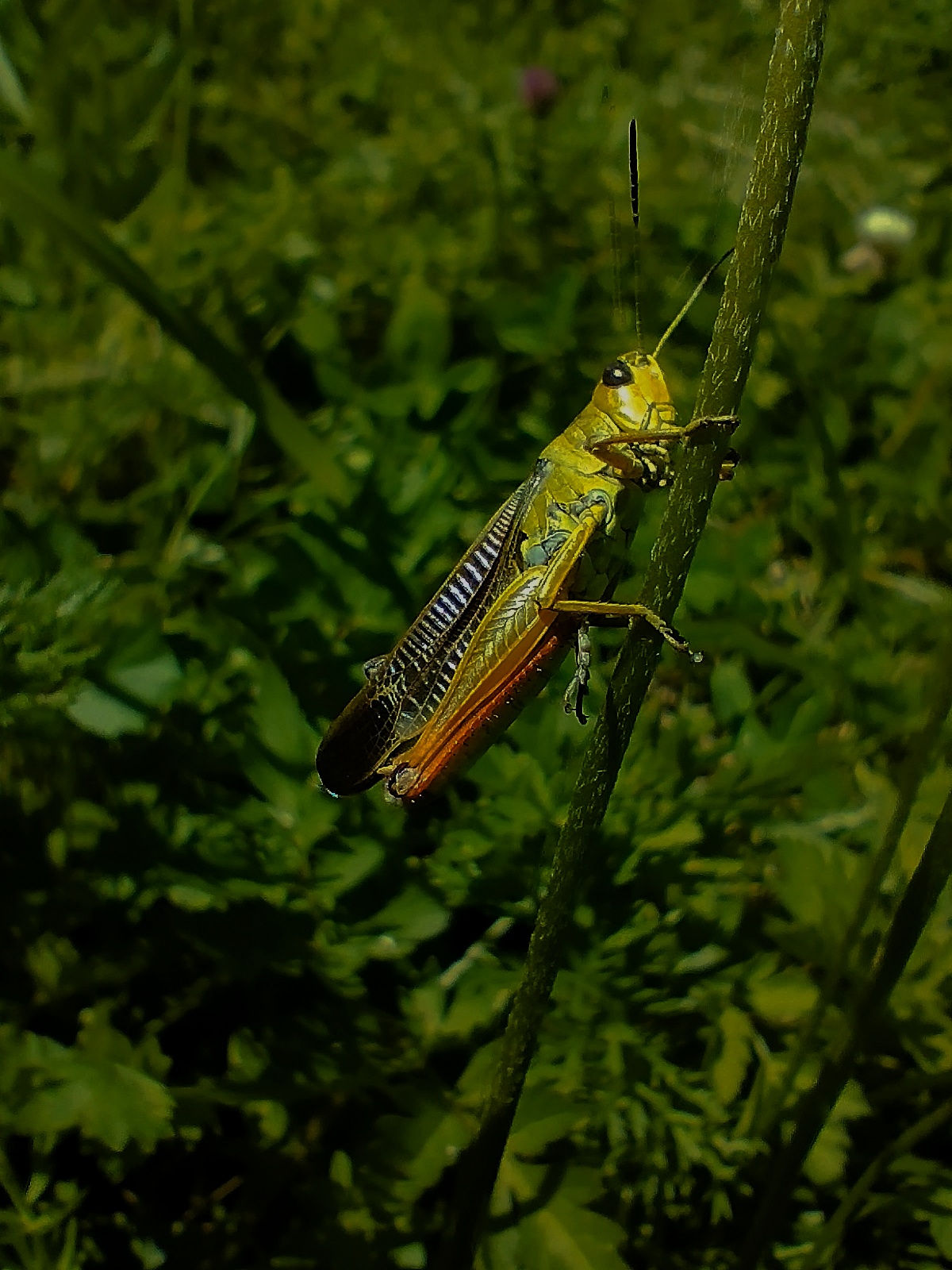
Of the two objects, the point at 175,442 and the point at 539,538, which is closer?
the point at 539,538

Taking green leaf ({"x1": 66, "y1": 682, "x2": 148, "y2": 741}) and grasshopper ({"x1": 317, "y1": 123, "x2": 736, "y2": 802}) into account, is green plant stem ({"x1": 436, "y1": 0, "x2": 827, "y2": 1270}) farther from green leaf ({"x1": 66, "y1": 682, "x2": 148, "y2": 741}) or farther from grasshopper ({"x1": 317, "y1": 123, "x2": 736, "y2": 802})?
green leaf ({"x1": 66, "y1": 682, "x2": 148, "y2": 741})

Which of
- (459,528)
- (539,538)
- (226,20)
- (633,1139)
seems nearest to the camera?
(633,1139)

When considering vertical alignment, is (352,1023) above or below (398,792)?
below

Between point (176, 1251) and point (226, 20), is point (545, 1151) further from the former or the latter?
point (226, 20)

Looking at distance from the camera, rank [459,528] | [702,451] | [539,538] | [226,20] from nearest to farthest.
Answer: [702,451], [539,538], [459,528], [226,20]

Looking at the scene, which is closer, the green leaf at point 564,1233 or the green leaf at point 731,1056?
the green leaf at point 564,1233

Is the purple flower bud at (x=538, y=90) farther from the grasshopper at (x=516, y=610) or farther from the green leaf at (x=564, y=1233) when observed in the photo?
the green leaf at (x=564, y=1233)

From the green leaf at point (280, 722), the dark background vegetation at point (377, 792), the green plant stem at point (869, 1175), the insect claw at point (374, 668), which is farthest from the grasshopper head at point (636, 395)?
the green plant stem at point (869, 1175)

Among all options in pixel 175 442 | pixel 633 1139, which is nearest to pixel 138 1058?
pixel 633 1139
